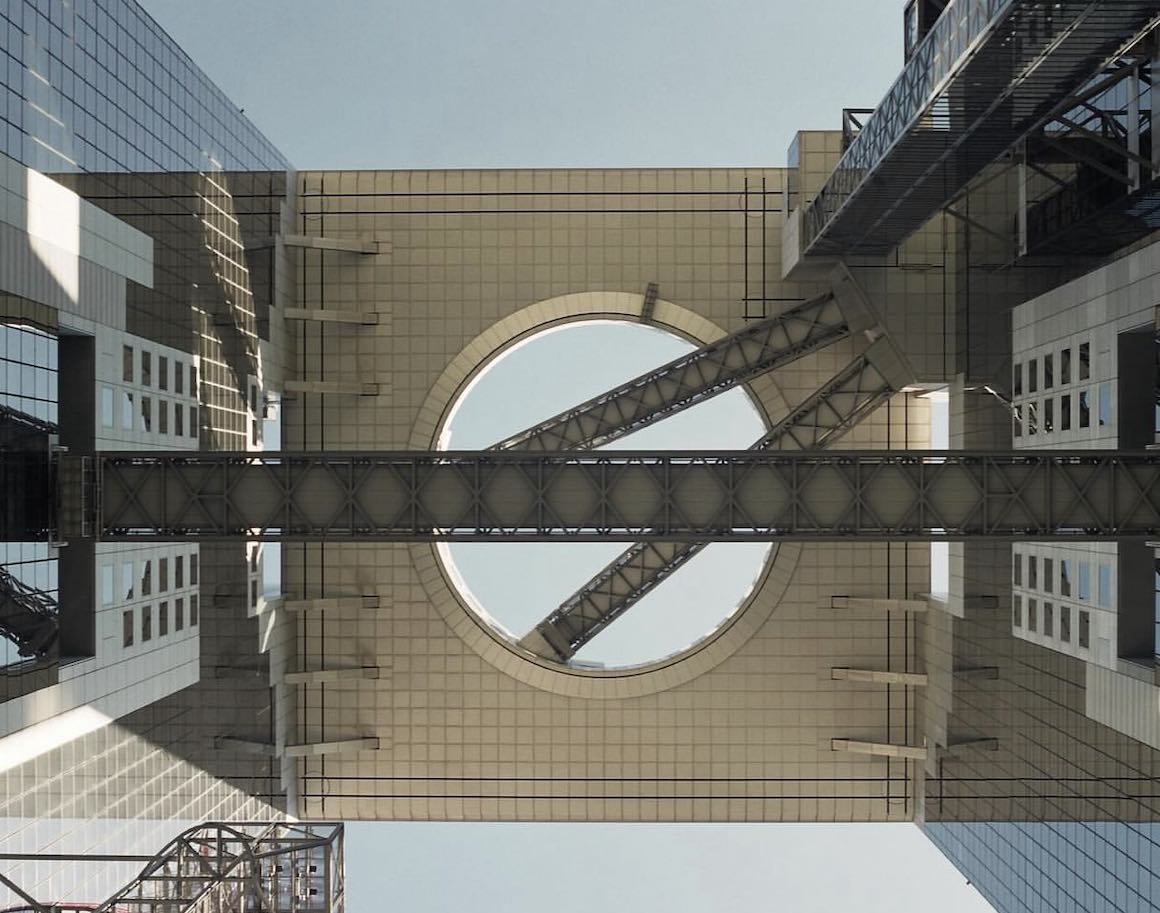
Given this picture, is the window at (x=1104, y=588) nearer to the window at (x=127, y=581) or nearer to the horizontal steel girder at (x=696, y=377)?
the horizontal steel girder at (x=696, y=377)

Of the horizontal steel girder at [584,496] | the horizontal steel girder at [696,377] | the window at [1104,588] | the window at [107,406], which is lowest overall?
the window at [1104,588]

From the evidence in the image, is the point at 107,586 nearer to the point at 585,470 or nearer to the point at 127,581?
the point at 127,581

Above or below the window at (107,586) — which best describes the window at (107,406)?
above

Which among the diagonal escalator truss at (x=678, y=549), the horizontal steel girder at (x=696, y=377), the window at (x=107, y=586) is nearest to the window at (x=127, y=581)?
the window at (x=107, y=586)

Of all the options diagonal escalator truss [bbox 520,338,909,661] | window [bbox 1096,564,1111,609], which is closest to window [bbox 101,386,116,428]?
diagonal escalator truss [bbox 520,338,909,661]

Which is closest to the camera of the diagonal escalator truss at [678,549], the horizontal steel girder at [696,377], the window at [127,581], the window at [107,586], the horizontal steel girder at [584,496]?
the horizontal steel girder at [584,496]

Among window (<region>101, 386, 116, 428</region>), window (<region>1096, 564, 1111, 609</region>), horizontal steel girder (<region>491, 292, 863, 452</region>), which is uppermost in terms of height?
horizontal steel girder (<region>491, 292, 863, 452</region>)

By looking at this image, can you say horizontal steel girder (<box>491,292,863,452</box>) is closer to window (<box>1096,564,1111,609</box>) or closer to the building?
the building
